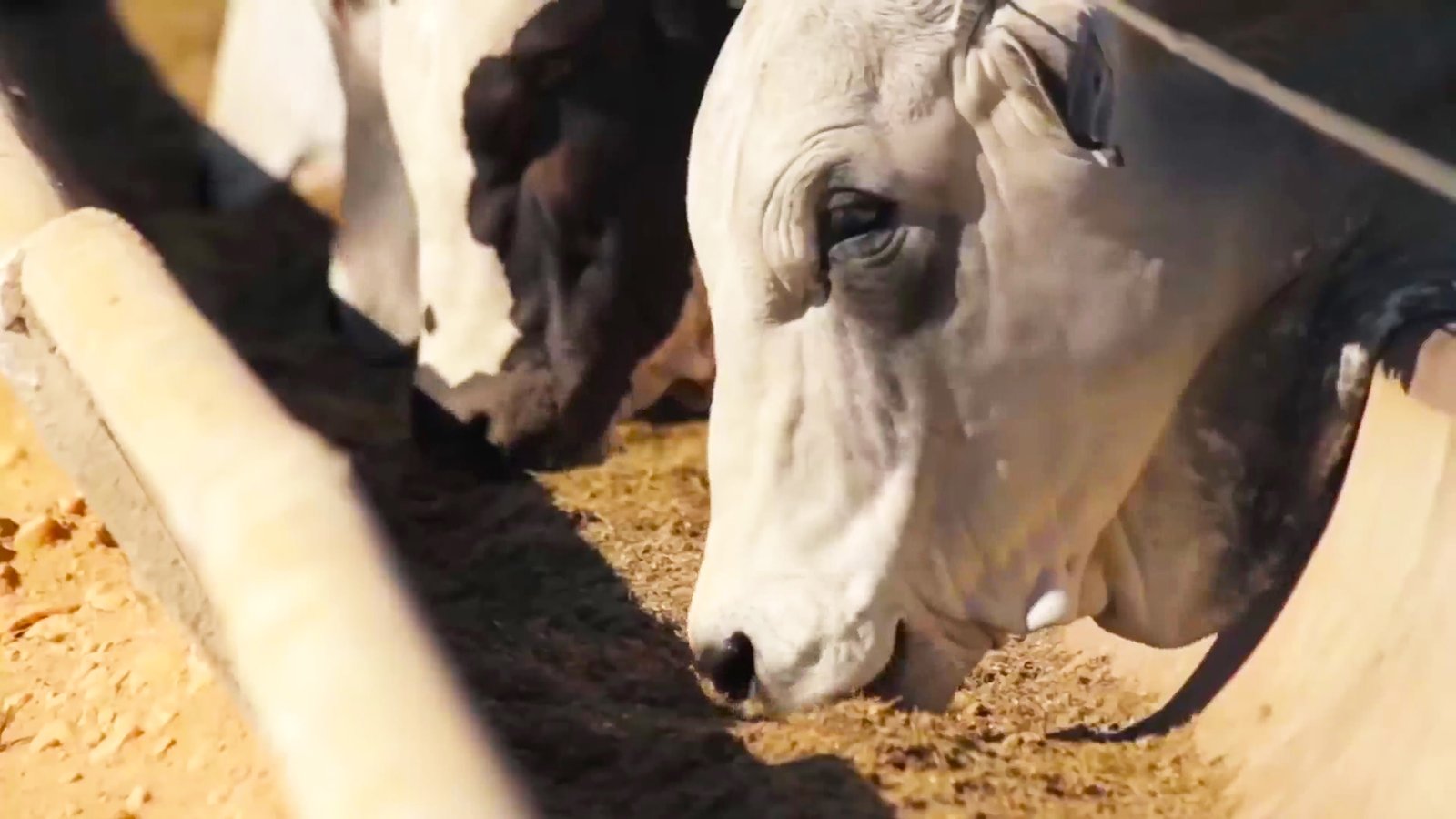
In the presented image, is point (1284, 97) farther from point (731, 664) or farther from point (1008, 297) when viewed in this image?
point (731, 664)

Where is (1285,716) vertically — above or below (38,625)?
above

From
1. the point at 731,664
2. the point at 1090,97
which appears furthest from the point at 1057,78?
the point at 731,664

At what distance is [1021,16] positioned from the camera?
0.49m

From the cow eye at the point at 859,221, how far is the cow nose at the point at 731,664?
0.16 meters

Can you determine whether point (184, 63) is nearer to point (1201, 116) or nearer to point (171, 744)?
point (171, 744)

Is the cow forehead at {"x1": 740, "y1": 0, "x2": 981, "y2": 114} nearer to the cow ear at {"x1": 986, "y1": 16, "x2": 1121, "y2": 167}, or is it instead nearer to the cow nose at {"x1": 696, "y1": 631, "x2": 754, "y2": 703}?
the cow ear at {"x1": 986, "y1": 16, "x2": 1121, "y2": 167}

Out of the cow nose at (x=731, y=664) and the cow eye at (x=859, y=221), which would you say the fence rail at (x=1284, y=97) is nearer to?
the cow eye at (x=859, y=221)

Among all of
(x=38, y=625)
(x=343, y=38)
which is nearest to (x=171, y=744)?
(x=38, y=625)

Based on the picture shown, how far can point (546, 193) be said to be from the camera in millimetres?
975

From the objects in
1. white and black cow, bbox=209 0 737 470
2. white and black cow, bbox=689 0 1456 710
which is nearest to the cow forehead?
white and black cow, bbox=689 0 1456 710

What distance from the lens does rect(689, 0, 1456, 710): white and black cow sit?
506mm

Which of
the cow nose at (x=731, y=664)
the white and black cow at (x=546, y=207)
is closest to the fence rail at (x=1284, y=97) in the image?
the cow nose at (x=731, y=664)

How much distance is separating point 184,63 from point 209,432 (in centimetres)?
128

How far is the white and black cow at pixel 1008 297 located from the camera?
506 mm
